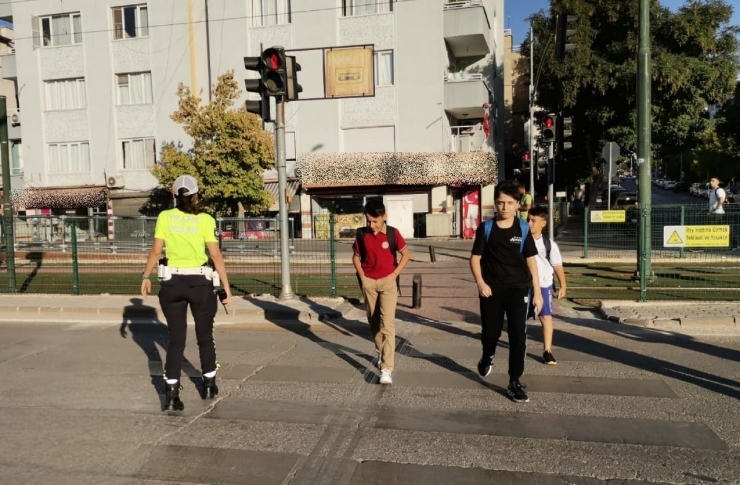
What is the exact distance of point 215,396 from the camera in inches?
209

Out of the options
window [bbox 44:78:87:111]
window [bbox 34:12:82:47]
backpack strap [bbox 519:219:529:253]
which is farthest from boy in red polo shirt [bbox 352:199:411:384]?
window [bbox 34:12:82:47]

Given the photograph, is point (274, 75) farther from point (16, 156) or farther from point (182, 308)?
point (16, 156)

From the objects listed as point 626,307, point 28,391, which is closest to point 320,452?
point 28,391

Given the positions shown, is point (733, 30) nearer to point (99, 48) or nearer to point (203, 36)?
point (203, 36)

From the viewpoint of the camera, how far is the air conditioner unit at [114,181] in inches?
1200

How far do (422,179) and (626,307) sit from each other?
18.5 metres

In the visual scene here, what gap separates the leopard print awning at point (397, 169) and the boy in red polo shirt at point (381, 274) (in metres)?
21.8

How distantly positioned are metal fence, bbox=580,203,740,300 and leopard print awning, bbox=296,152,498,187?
36.1 feet

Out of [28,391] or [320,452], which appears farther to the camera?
[28,391]

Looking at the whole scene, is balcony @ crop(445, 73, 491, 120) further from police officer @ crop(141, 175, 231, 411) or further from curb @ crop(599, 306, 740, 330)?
police officer @ crop(141, 175, 231, 411)

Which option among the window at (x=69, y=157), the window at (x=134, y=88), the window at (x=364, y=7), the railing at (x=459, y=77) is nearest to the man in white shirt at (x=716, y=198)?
the railing at (x=459, y=77)

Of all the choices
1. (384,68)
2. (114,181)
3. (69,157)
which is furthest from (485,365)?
(69,157)

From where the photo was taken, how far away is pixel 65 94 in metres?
31.8

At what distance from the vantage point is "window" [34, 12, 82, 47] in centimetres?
3127
